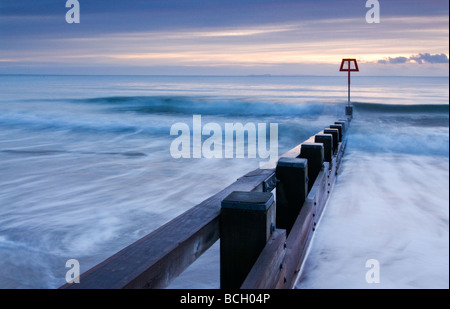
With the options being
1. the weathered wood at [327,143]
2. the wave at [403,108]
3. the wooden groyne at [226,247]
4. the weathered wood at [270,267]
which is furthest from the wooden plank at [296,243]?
the wave at [403,108]

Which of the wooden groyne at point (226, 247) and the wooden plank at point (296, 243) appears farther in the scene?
the wooden plank at point (296, 243)

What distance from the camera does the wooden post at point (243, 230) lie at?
75.3 inches

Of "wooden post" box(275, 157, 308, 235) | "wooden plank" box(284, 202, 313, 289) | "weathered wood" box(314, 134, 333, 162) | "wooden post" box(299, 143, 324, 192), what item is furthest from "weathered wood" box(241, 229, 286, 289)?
"weathered wood" box(314, 134, 333, 162)

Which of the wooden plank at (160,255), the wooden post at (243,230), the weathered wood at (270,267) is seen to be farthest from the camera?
the wooden post at (243,230)

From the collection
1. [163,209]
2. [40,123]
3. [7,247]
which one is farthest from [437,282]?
[40,123]

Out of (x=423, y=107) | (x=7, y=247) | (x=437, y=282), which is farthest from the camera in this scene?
(x=423, y=107)

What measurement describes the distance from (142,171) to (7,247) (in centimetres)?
418

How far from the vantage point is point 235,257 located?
6.54 feet

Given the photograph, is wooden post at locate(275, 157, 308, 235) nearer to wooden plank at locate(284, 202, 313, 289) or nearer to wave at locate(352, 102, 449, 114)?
wooden plank at locate(284, 202, 313, 289)

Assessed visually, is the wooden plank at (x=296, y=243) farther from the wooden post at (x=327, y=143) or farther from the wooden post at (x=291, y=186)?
the wooden post at (x=327, y=143)

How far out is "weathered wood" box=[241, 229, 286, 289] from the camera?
1757 millimetres

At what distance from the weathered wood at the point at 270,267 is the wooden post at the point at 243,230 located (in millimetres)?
51
